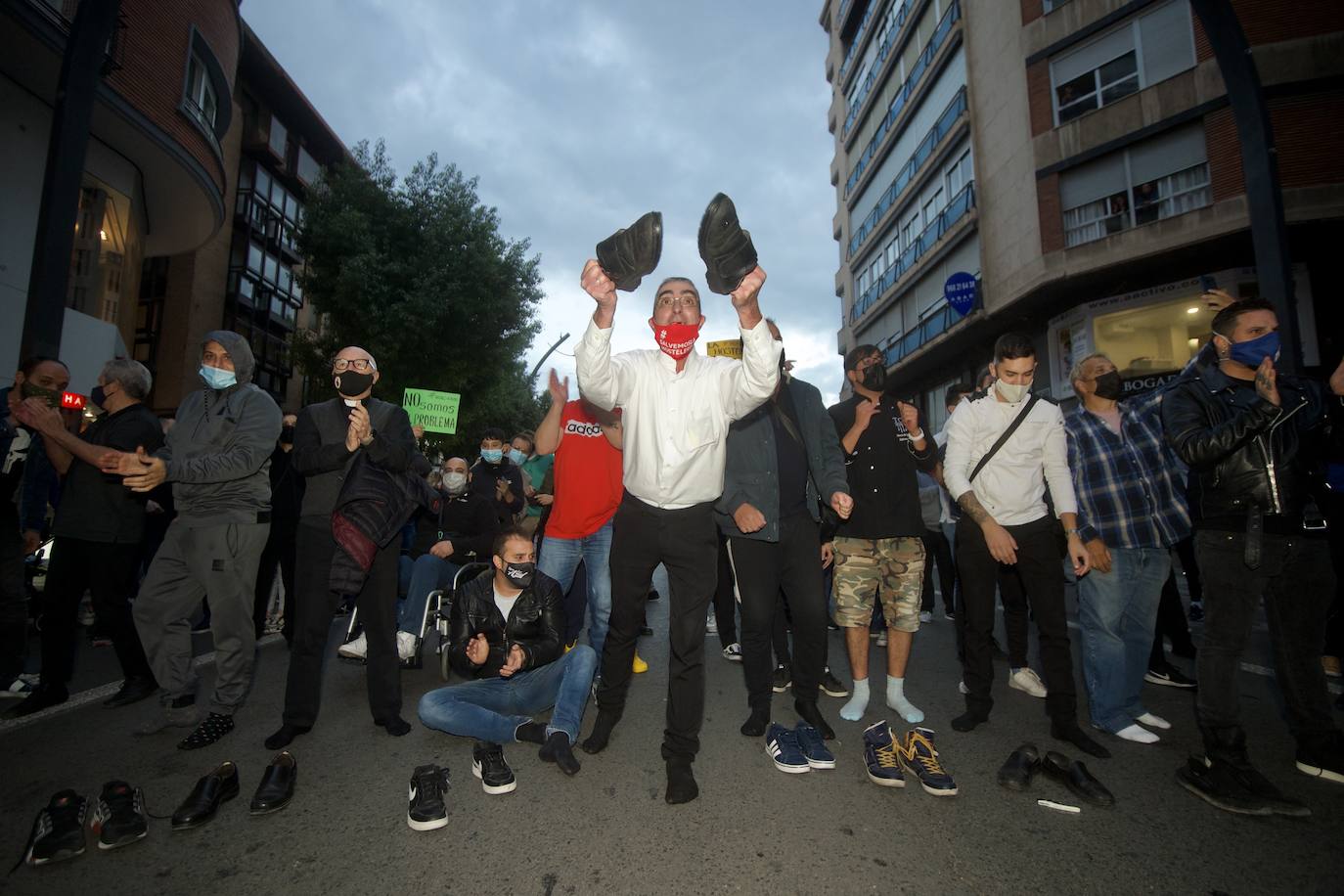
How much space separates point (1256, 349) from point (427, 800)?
13.7 ft

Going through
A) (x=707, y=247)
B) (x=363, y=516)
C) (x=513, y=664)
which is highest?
(x=707, y=247)

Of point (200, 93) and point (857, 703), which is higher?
point (200, 93)

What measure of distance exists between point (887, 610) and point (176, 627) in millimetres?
4254

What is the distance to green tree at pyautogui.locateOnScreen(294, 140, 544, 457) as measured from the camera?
1817 cm

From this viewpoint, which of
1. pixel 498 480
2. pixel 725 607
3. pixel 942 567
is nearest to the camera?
pixel 725 607

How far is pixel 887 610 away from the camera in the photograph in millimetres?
3938

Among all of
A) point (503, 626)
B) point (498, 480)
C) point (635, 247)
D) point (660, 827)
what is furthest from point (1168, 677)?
point (498, 480)

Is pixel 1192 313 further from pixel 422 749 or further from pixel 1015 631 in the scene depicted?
pixel 422 749

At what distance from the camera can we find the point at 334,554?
11.5 ft

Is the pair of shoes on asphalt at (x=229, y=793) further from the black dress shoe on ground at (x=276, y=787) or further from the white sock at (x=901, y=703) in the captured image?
the white sock at (x=901, y=703)

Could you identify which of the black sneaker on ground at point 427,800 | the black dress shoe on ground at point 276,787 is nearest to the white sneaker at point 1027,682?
the black sneaker on ground at point 427,800

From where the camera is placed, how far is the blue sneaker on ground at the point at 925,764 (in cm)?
273

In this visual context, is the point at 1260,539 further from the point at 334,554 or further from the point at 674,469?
the point at 334,554

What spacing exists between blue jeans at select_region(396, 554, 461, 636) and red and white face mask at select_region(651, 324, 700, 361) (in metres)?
3.35
